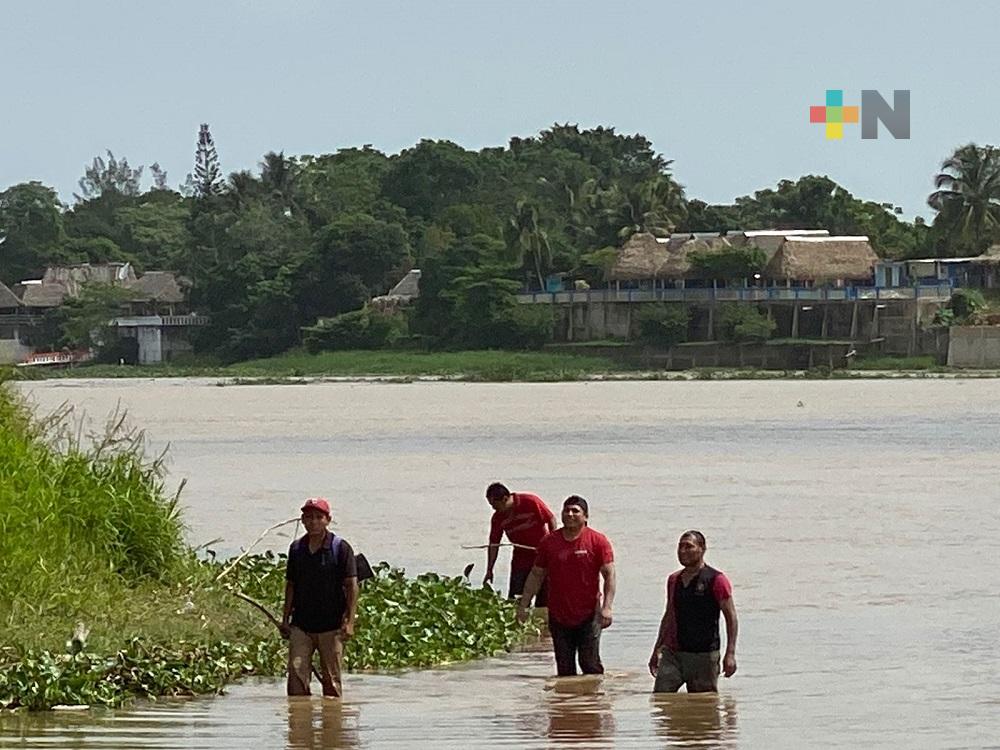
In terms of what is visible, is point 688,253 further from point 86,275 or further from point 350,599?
point 350,599

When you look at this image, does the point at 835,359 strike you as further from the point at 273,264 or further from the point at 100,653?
the point at 100,653

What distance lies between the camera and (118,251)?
149 meters

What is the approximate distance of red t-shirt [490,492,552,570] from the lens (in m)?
15.8

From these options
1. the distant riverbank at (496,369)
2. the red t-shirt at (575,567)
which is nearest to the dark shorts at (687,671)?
the red t-shirt at (575,567)

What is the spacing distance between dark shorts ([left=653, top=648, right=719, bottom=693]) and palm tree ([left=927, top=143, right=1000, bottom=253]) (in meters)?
92.3

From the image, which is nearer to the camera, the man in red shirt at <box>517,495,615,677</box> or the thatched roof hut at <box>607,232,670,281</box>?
the man in red shirt at <box>517,495,615,677</box>

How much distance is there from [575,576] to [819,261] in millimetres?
90753

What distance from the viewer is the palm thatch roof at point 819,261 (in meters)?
102

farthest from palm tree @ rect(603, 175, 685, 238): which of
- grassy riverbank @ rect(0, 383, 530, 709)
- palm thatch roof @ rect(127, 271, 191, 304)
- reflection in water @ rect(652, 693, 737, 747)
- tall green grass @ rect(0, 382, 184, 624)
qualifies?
reflection in water @ rect(652, 693, 737, 747)

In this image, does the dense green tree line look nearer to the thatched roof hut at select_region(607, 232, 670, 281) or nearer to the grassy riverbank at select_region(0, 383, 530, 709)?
the thatched roof hut at select_region(607, 232, 670, 281)

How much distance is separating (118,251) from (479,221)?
134 ft

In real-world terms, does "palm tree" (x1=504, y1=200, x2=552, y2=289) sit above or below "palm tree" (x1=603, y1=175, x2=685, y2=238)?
below

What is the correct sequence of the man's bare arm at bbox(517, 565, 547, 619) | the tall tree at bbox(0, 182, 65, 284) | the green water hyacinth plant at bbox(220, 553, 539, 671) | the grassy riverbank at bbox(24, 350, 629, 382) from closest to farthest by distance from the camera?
the man's bare arm at bbox(517, 565, 547, 619), the green water hyacinth plant at bbox(220, 553, 539, 671), the grassy riverbank at bbox(24, 350, 629, 382), the tall tree at bbox(0, 182, 65, 284)

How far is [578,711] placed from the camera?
42.8 ft
